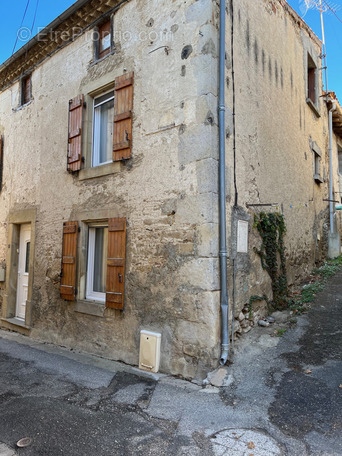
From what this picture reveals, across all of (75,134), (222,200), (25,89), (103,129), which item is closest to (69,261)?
(75,134)

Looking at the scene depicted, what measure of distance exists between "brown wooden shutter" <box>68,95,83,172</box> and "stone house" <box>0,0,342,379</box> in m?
0.03

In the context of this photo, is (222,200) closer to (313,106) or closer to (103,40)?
(103,40)

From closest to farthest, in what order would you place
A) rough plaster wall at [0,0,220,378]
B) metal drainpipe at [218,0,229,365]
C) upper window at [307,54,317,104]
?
metal drainpipe at [218,0,229,365], rough plaster wall at [0,0,220,378], upper window at [307,54,317,104]

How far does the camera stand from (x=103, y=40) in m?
6.39

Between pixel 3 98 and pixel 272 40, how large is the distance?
6.77m

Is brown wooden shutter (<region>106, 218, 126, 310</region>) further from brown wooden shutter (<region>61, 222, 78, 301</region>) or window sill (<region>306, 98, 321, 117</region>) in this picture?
window sill (<region>306, 98, 321, 117</region>)

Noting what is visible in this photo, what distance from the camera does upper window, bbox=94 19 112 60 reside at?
6256 mm

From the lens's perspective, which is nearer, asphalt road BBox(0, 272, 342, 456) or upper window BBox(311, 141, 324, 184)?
asphalt road BBox(0, 272, 342, 456)

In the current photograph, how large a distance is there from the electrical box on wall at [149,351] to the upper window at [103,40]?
491 centimetres

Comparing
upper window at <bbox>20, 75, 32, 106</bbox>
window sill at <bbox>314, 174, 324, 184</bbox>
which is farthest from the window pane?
window sill at <bbox>314, 174, 324, 184</bbox>

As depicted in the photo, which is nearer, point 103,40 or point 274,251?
point 274,251

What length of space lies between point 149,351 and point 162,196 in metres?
2.15

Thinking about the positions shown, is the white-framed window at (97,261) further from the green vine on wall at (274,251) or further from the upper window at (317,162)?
the upper window at (317,162)

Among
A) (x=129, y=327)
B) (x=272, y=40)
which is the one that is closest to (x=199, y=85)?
(x=272, y=40)
